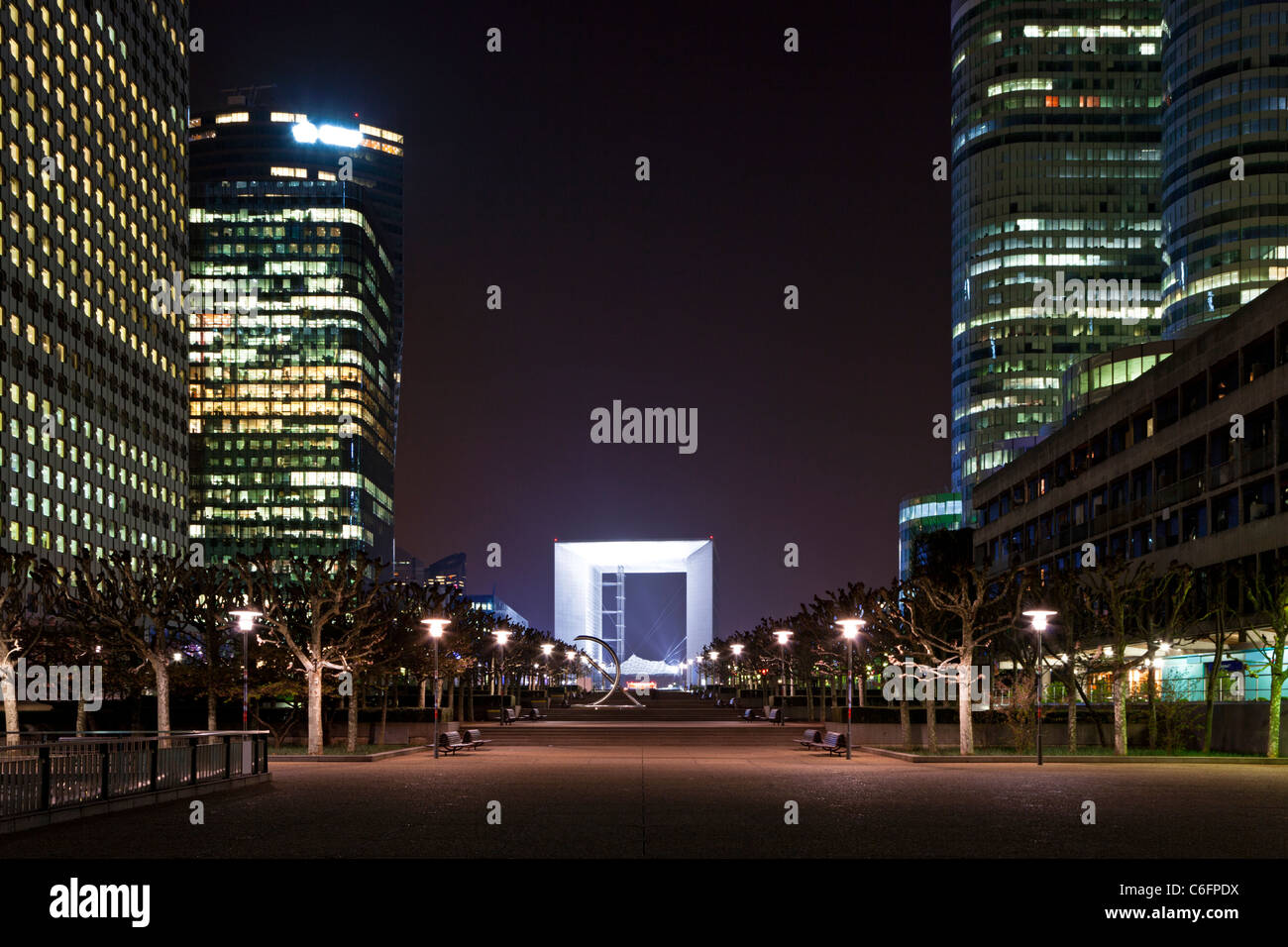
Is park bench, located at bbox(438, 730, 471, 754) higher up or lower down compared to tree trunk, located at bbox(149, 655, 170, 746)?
lower down

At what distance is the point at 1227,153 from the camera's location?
500ft

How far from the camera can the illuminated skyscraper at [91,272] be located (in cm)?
11925

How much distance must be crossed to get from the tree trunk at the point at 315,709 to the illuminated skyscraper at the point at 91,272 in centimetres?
7180

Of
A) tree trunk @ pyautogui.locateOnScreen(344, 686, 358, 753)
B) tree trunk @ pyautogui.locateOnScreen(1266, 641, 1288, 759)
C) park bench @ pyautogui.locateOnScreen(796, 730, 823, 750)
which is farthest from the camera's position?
park bench @ pyautogui.locateOnScreen(796, 730, 823, 750)

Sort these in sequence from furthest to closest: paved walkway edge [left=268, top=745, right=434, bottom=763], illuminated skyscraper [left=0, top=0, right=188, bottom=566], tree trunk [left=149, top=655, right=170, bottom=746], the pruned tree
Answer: illuminated skyscraper [left=0, top=0, right=188, bottom=566] < tree trunk [left=149, top=655, right=170, bottom=746] < the pruned tree < paved walkway edge [left=268, top=745, right=434, bottom=763]

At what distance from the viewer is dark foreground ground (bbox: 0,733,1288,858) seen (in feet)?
61.8

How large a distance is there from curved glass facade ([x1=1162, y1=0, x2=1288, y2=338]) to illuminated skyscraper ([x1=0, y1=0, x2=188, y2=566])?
377ft

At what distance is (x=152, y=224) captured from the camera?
6176 inches

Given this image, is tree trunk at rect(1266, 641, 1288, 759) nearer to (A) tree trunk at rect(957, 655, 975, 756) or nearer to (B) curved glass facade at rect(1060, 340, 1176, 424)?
(A) tree trunk at rect(957, 655, 975, 756)

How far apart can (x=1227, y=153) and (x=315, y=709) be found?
454ft

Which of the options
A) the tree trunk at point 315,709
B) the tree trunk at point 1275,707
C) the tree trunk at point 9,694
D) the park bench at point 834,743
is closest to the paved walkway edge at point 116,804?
the tree trunk at point 315,709

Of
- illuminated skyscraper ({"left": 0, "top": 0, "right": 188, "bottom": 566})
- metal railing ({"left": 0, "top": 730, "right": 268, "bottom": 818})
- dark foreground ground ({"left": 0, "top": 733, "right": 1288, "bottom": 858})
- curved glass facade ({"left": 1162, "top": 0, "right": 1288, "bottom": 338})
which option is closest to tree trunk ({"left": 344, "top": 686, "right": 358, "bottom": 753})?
dark foreground ground ({"left": 0, "top": 733, "right": 1288, "bottom": 858})

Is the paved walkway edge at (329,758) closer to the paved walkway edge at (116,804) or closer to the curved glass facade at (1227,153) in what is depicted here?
the paved walkway edge at (116,804)
